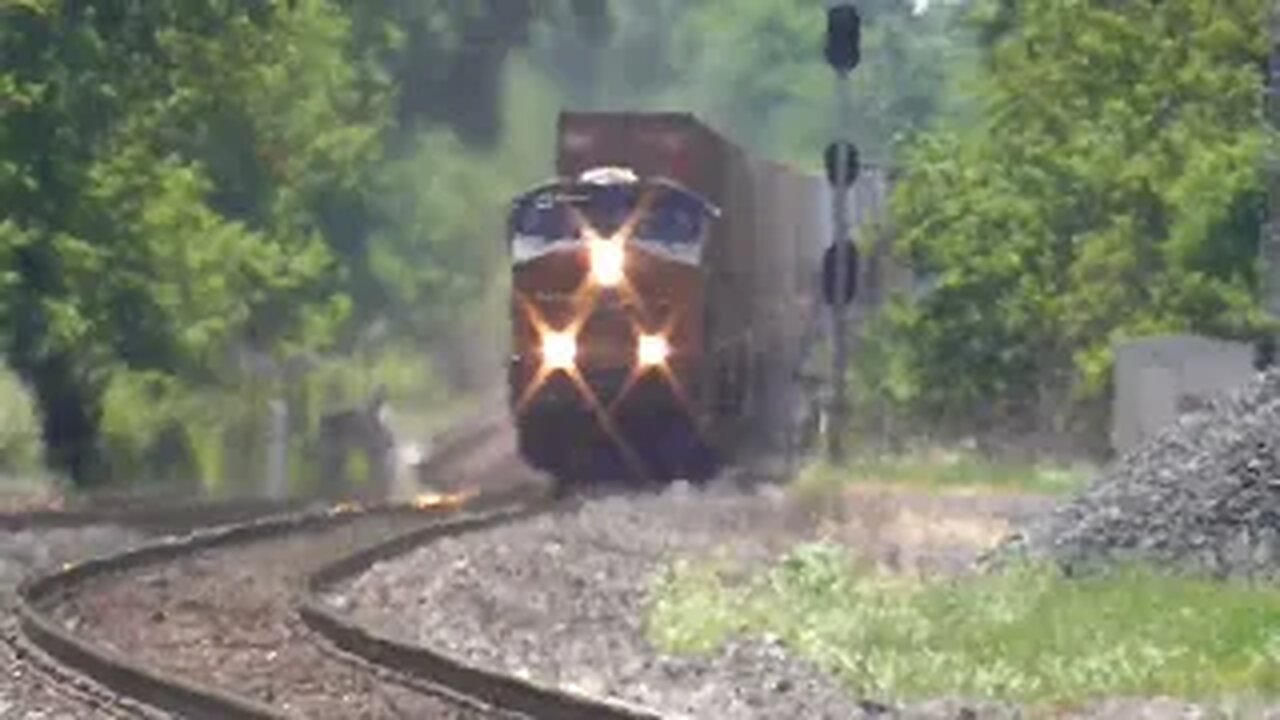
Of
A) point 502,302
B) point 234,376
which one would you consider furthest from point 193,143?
point 502,302

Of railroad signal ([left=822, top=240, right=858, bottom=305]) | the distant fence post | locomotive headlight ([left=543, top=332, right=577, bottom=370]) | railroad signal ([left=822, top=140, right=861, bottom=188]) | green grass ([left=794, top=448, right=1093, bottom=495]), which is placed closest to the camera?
locomotive headlight ([left=543, top=332, right=577, bottom=370])

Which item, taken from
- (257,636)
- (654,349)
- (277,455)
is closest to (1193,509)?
(257,636)

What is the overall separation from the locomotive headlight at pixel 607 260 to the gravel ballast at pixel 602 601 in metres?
2.50

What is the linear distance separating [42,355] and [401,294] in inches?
1357

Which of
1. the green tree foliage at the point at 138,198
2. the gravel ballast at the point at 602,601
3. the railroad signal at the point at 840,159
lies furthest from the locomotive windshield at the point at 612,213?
the railroad signal at the point at 840,159

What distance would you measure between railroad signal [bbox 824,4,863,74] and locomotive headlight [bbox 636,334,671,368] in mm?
7699

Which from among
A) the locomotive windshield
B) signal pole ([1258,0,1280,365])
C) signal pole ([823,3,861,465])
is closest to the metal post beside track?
signal pole ([823,3,861,465])

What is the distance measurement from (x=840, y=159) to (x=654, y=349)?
875 centimetres

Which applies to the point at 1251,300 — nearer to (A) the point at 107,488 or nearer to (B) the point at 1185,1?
(B) the point at 1185,1

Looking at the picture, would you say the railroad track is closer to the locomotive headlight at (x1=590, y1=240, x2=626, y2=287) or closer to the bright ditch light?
the bright ditch light

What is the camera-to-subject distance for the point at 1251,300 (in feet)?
140

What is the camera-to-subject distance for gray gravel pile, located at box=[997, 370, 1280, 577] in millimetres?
22469

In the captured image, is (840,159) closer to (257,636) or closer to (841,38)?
(841,38)

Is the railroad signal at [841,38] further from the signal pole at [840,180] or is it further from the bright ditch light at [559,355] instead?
the bright ditch light at [559,355]
